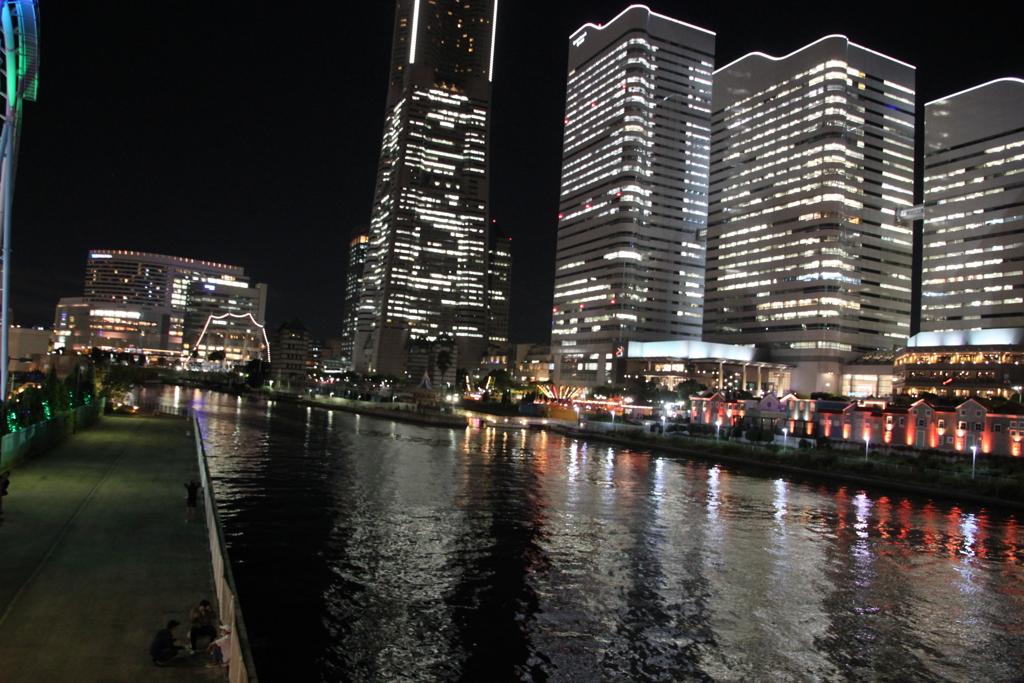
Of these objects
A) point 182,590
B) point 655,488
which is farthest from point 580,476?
point 182,590

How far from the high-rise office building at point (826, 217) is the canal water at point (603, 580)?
389 feet

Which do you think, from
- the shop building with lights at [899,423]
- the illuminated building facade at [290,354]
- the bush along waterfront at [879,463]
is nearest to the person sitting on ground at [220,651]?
the bush along waterfront at [879,463]

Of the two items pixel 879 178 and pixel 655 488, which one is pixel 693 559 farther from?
pixel 879 178

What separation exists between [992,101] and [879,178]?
2626cm

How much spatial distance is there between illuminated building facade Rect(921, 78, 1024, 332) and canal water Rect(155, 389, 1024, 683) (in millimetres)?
121069

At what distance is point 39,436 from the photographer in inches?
1481

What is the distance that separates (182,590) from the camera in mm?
16656

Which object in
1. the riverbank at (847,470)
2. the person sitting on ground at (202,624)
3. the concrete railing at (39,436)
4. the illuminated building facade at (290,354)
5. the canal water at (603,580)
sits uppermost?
the illuminated building facade at (290,354)

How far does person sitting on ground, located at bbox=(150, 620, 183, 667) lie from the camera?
1267 cm

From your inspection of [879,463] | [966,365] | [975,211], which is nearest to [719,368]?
[966,365]

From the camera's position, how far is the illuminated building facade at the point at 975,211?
146000 millimetres

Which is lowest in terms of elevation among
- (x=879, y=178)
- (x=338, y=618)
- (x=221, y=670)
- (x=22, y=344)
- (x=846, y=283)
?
(x=338, y=618)

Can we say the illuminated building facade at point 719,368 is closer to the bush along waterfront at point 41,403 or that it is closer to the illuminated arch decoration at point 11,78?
the bush along waterfront at point 41,403

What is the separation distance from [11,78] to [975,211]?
174906mm
